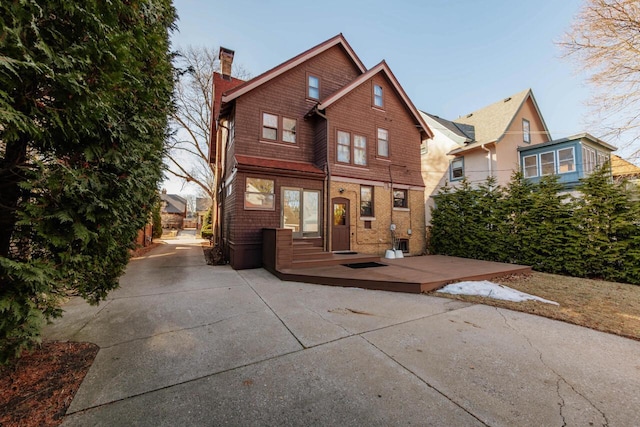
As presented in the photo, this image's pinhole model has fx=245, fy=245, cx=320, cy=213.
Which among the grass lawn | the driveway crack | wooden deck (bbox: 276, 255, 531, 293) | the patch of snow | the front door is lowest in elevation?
the driveway crack

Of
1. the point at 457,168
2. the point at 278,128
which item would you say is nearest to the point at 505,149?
the point at 457,168

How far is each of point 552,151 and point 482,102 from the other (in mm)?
7070

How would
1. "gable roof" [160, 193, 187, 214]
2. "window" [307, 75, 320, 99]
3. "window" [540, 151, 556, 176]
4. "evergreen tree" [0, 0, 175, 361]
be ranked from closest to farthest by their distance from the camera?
1. "evergreen tree" [0, 0, 175, 361]
2. "window" [307, 75, 320, 99]
3. "window" [540, 151, 556, 176]
4. "gable roof" [160, 193, 187, 214]

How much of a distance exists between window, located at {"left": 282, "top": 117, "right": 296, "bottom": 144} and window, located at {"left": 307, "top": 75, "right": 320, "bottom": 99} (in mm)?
1742

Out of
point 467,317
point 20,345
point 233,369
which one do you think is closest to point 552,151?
point 467,317

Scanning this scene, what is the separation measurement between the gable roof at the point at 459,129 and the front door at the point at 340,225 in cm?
1156

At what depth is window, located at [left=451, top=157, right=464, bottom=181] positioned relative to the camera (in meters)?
17.1

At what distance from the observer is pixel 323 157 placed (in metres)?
10.5

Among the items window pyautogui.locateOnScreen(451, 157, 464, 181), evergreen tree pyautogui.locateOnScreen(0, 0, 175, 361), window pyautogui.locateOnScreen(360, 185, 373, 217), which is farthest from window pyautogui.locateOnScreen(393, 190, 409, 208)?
evergreen tree pyautogui.locateOnScreen(0, 0, 175, 361)

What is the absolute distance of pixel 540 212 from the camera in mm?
8602

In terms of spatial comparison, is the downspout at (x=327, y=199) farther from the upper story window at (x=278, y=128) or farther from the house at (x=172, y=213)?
the house at (x=172, y=213)

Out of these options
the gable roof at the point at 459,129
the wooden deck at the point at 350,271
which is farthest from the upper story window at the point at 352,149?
the gable roof at the point at 459,129

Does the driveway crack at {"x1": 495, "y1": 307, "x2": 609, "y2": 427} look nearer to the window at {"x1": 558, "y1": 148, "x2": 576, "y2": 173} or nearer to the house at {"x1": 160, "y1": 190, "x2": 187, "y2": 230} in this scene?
the window at {"x1": 558, "y1": 148, "x2": 576, "y2": 173}

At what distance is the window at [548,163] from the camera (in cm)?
1499
